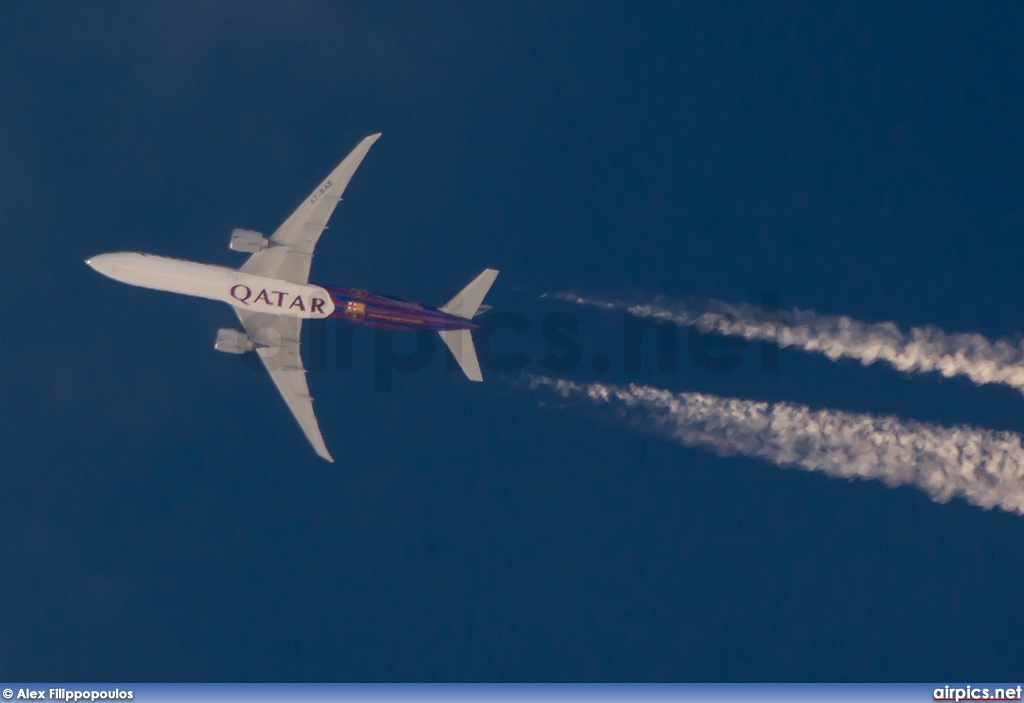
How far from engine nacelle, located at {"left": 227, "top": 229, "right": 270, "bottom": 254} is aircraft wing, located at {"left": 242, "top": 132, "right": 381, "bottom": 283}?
116 centimetres

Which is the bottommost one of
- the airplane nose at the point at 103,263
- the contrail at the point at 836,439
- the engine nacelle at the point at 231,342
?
the contrail at the point at 836,439

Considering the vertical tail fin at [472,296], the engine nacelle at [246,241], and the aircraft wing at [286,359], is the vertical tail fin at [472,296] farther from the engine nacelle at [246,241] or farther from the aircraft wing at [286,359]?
the engine nacelle at [246,241]

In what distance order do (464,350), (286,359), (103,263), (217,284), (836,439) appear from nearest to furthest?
(217,284), (103,263), (464,350), (836,439), (286,359)

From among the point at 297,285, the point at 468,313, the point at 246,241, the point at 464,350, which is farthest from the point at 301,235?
the point at 464,350

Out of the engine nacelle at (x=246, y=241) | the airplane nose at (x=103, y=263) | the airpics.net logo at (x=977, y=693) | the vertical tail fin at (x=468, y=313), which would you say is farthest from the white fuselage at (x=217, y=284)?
the airpics.net logo at (x=977, y=693)

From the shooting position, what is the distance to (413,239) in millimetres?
62562

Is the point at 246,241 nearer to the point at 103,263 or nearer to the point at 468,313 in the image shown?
the point at 103,263

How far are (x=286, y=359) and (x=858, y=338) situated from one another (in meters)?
→ 40.2

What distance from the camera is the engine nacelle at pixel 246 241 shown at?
57.9 metres

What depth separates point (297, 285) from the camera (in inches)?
2317

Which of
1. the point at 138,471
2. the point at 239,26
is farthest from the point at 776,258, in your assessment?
the point at 138,471

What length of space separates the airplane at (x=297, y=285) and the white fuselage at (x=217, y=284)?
0.22 ft

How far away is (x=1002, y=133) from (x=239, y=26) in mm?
57071

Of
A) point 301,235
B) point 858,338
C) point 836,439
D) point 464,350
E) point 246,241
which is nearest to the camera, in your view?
point 246,241
